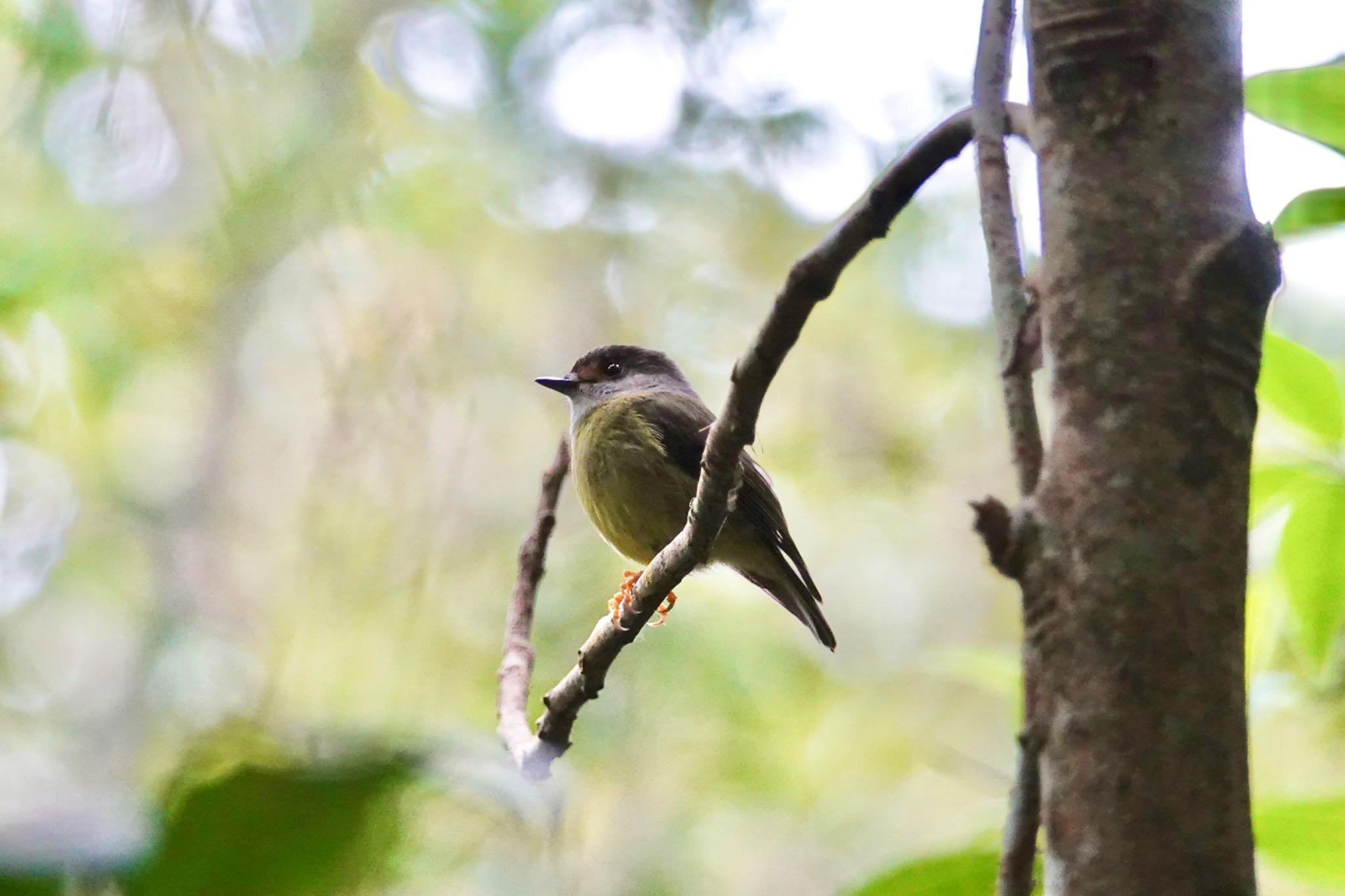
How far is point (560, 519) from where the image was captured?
8.63m

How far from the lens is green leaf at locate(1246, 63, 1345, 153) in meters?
1.65

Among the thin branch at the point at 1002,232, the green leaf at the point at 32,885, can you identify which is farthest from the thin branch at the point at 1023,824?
the green leaf at the point at 32,885

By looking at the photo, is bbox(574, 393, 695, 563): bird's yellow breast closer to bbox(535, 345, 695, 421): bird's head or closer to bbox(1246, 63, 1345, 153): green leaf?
bbox(535, 345, 695, 421): bird's head

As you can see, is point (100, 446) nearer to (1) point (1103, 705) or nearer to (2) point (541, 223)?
(2) point (541, 223)

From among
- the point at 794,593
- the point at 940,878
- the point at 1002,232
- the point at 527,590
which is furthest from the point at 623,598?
the point at 1002,232

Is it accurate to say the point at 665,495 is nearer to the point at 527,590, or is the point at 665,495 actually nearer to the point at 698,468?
the point at 698,468

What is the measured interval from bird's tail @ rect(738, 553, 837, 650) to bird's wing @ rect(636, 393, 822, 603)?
0.12 feet

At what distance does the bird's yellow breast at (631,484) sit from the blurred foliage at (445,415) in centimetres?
52

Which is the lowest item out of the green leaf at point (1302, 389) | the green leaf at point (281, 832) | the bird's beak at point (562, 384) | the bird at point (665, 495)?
the green leaf at point (281, 832)

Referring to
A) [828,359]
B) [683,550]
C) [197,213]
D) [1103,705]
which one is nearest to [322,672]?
[683,550]

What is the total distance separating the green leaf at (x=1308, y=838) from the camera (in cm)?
135

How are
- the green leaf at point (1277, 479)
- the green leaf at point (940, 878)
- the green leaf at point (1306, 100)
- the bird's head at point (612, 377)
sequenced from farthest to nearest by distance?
the bird's head at point (612, 377) < the green leaf at point (1277, 479) < the green leaf at point (1306, 100) < the green leaf at point (940, 878)

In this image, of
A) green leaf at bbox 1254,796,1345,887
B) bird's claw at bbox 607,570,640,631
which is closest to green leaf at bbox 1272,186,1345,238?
green leaf at bbox 1254,796,1345,887

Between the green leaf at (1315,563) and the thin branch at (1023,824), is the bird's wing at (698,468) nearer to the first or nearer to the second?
the green leaf at (1315,563)
